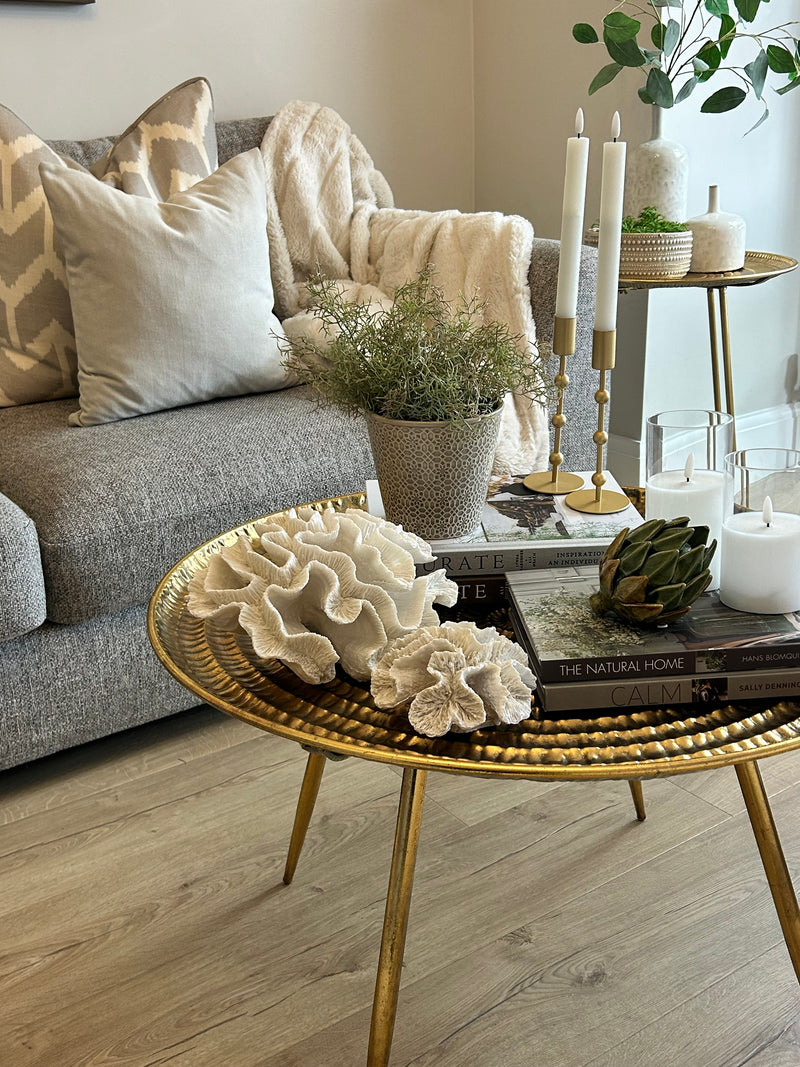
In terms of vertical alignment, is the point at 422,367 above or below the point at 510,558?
above

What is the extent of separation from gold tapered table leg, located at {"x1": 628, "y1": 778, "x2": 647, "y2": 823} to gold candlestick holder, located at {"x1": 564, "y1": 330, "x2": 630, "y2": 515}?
48cm

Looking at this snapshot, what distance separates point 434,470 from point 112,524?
658mm

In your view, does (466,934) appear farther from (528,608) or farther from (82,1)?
(82,1)

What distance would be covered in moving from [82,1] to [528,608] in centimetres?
200

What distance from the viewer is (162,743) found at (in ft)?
5.42

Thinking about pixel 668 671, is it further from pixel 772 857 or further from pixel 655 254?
pixel 655 254

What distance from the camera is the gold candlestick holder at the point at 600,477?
3.44 ft

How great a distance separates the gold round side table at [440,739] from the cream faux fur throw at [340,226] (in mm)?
1208

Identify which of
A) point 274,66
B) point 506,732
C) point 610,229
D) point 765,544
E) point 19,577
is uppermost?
point 274,66

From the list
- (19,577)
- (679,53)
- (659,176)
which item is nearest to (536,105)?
(679,53)

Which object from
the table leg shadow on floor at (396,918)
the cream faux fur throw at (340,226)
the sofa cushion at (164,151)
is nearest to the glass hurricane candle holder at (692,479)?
the table leg shadow on floor at (396,918)

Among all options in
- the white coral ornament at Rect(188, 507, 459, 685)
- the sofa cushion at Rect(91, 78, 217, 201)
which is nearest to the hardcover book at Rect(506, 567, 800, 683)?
the white coral ornament at Rect(188, 507, 459, 685)

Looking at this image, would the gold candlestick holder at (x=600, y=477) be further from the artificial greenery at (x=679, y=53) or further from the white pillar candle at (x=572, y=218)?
the artificial greenery at (x=679, y=53)

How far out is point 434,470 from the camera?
3.32 ft
